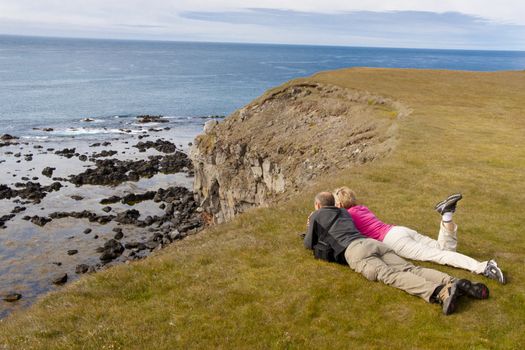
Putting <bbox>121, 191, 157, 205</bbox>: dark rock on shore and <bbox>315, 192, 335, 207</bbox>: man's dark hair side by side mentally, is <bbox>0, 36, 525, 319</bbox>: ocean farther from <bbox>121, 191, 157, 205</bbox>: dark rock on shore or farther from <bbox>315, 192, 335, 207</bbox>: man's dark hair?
<bbox>315, 192, 335, 207</bbox>: man's dark hair

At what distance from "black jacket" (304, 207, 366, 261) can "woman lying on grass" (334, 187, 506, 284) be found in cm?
83

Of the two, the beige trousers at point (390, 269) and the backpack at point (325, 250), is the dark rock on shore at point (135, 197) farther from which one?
the beige trousers at point (390, 269)

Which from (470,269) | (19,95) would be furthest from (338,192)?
(19,95)

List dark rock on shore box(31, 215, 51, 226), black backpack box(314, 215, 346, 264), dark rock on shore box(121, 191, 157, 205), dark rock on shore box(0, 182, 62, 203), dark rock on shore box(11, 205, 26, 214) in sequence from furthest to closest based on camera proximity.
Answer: dark rock on shore box(121, 191, 157, 205) → dark rock on shore box(0, 182, 62, 203) → dark rock on shore box(11, 205, 26, 214) → dark rock on shore box(31, 215, 51, 226) → black backpack box(314, 215, 346, 264)

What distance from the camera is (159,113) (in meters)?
146

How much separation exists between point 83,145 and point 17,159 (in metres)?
16.0

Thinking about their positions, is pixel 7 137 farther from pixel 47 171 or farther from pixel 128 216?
pixel 128 216

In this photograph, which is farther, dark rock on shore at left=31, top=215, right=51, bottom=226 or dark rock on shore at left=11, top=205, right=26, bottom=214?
dark rock on shore at left=11, top=205, right=26, bottom=214

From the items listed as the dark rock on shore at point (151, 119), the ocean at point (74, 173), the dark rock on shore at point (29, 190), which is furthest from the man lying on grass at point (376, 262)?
the dark rock on shore at point (151, 119)

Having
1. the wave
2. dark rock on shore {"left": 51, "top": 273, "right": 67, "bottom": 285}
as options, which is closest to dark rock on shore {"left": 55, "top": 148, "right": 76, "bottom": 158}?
the wave

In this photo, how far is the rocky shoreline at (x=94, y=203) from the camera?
50.3m

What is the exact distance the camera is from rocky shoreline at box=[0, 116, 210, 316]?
1980 inches

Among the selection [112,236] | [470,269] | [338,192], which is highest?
→ [338,192]

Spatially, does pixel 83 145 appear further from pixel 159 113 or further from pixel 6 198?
pixel 159 113
